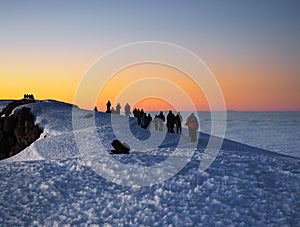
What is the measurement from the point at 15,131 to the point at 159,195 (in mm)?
35753

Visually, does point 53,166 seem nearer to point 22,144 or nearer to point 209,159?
point 209,159

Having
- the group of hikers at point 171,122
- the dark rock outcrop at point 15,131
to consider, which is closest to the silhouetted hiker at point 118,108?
the group of hikers at point 171,122

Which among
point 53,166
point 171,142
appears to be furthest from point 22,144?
point 53,166

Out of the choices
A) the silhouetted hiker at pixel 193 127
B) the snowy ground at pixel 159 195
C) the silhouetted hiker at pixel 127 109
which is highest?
the silhouetted hiker at pixel 127 109

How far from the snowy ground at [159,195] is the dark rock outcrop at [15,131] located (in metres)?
28.5

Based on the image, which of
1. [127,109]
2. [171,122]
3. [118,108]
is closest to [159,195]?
[171,122]

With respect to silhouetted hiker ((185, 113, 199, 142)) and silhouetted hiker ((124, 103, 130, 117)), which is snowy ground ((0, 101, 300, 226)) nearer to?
silhouetted hiker ((185, 113, 199, 142))

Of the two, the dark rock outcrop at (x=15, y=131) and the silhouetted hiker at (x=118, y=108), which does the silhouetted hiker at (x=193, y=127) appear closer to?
the dark rock outcrop at (x=15, y=131)

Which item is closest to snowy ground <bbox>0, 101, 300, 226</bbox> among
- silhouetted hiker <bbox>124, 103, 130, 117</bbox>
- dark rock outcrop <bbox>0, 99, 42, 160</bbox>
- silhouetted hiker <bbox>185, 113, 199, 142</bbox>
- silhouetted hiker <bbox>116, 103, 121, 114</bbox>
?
silhouetted hiker <bbox>185, 113, 199, 142</bbox>

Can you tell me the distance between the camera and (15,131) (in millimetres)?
39781

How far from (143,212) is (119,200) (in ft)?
2.99

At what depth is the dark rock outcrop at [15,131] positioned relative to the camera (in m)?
38.0

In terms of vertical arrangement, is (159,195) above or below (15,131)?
below

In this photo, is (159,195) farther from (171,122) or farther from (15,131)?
(15,131)
